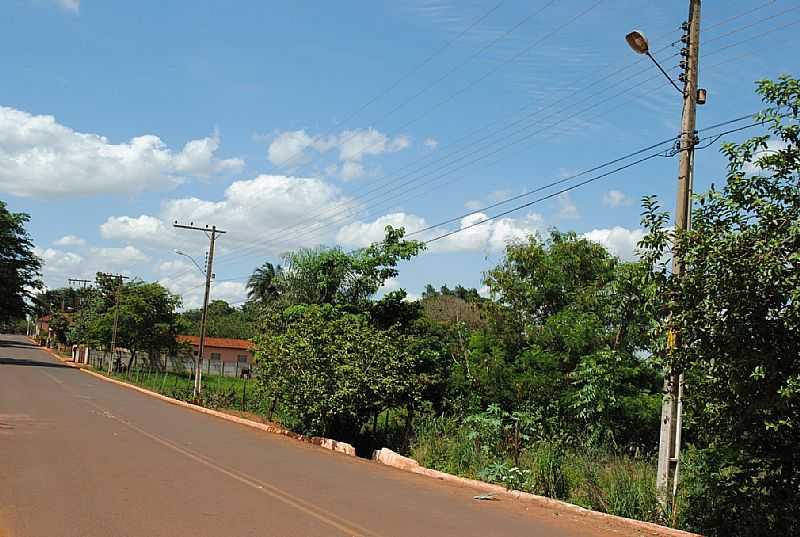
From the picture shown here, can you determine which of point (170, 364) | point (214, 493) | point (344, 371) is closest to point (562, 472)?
point (214, 493)

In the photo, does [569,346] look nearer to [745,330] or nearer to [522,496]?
[522,496]

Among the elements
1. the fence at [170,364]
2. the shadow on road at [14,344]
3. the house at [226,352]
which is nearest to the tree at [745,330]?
the fence at [170,364]

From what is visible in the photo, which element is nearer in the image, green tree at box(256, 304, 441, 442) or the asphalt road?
the asphalt road

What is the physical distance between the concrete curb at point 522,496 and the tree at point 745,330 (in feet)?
2.35

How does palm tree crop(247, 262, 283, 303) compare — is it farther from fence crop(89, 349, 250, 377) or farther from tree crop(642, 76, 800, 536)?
tree crop(642, 76, 800, 536)

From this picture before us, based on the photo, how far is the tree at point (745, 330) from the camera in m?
8.91

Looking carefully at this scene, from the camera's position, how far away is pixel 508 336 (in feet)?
76.7

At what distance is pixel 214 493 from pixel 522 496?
5320 mm

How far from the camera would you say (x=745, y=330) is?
9.20 m

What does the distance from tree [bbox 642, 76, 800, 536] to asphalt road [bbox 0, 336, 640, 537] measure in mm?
1894

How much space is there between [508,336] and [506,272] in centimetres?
237

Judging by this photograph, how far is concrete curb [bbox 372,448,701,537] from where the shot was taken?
35.1ft

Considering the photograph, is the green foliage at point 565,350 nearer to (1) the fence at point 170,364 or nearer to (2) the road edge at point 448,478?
(2) the road edge at point 448,478

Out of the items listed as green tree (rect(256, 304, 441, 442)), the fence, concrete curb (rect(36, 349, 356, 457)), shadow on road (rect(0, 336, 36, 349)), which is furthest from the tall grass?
shadow on road (rect(0, 336, 36, 349))
